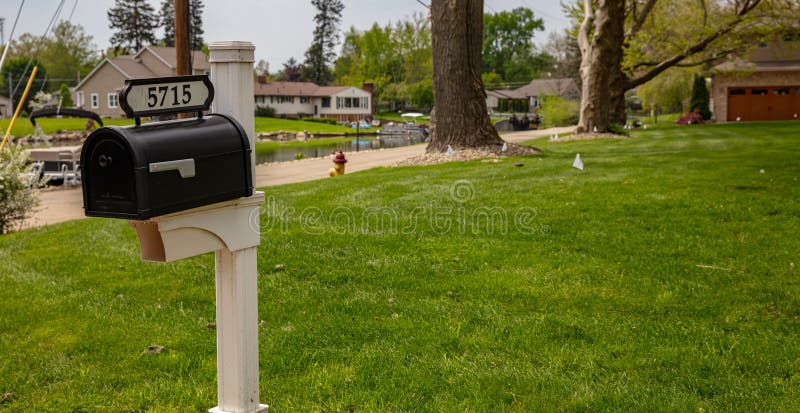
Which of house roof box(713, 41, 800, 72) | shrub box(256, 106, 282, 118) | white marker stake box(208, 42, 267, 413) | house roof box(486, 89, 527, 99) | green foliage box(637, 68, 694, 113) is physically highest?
house roof box(486, 89, 527, 99)

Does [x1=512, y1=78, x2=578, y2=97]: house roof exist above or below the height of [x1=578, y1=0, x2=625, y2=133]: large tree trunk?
above

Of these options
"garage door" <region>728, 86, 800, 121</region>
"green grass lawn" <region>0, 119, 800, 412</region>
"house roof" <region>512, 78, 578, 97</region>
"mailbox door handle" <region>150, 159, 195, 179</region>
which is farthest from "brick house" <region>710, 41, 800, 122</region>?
"house roof" <region>512, 78, 578, 97</region>

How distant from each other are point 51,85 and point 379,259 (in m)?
111

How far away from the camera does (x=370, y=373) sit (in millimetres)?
4230

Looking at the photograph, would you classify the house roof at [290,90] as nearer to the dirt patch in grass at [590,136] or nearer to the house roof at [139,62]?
the house roof at [139,62]

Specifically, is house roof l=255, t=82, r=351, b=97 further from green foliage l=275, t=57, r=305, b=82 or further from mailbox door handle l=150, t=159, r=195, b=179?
mailbox door handle l=150, t=159, r=195, b=179

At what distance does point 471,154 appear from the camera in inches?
667

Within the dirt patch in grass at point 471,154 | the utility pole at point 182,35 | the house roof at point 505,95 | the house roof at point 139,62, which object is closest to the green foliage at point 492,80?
the house roof at point 505,95

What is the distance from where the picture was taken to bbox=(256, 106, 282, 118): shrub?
8204cm

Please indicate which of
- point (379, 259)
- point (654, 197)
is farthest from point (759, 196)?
point (379, 259)

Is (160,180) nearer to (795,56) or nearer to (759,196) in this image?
(759,196)

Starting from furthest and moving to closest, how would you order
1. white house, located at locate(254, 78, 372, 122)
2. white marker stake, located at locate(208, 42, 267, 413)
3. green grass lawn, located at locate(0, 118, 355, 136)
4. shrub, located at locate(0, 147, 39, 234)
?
white house, located at locate(254, 78, 372, 122), green grass lawn, located at locate(0, 118, 355, 136), shrub, located at locate(0, 147, 39, 234), white marker stake, located at locate(208, 42, 267, 413)

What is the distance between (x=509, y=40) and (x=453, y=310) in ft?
443

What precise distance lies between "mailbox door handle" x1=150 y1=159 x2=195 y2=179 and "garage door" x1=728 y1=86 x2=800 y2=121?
1860 inches
